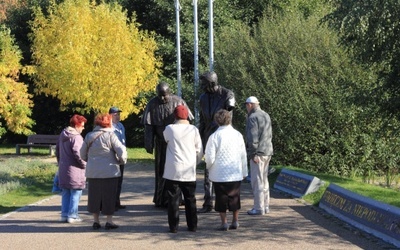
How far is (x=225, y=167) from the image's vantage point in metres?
11.1

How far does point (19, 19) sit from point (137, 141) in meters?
10.2

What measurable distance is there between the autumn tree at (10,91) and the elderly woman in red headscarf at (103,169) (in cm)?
2097

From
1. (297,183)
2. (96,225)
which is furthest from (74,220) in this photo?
(297,183)

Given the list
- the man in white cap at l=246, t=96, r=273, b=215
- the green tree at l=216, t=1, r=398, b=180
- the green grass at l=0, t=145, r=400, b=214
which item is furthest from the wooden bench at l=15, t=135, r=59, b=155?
the man in white cap at l=246, t=96, r=273, b=215

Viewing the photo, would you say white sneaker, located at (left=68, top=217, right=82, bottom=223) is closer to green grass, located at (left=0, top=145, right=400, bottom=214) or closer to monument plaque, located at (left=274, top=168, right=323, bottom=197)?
green grass, located at (left=0, top=145, right=400, bottom=214)

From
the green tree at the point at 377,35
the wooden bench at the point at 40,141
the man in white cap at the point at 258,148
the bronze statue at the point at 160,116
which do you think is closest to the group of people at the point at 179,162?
the man in white cap at the point at 258,148

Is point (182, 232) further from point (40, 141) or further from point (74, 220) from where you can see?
point (40, 141)

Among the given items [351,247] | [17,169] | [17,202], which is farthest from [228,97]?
[17,169]

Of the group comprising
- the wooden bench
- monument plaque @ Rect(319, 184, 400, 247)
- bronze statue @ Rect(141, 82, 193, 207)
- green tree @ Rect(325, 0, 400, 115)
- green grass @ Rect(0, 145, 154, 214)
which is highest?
green tree @ Rect(325, 0, 400, 115)

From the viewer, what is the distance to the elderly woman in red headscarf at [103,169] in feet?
36.9

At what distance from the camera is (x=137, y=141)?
44.0m

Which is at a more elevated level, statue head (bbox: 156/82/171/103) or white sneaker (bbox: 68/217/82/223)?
statue head (bbox: 156/82/171/103)

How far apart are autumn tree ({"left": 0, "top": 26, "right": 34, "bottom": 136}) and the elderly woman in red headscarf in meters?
21.0

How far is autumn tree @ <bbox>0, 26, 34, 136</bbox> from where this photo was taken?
32094 millimetres
